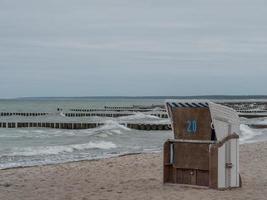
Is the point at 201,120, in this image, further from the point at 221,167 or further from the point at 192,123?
the point at 221,167

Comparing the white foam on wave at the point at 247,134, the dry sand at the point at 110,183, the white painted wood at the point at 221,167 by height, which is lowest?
the white foam on wave at the point at 247,134

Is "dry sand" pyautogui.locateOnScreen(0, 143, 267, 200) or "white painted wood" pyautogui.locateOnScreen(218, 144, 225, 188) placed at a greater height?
"white painted wood" pyautogui.locateOnScreen(218, 144, 225, 188)

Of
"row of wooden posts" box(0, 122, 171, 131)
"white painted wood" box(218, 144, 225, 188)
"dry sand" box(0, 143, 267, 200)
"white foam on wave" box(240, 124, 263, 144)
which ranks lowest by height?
"row of wooden posts" box(0, 122, 171, 131)

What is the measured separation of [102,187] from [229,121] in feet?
8.58

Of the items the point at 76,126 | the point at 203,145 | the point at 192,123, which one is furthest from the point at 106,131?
the point at 203,145

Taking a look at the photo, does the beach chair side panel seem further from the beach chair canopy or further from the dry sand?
the dry sand

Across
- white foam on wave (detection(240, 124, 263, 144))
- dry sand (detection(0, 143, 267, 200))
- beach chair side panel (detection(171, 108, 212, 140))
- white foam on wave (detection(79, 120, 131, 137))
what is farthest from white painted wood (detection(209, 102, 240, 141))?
white foam on wave (detection(79, 120, 131, 137))

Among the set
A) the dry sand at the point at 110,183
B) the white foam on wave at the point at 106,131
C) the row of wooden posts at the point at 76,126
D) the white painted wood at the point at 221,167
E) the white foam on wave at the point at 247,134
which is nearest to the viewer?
the dry sand at the point at 110,183

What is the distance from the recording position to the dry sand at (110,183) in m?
9.23

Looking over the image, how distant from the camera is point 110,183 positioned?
1095 cm

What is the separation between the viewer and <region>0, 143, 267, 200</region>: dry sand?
9.23 metres

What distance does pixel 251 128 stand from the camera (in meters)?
41.0

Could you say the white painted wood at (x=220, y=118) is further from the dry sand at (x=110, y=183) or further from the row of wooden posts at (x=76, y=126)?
the row of wooden posts at (x=76, y=126)

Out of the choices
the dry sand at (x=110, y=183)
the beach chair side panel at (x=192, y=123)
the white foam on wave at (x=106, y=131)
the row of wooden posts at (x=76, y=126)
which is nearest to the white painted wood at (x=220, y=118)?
the beach chair side panel at (x=192, y=123)
